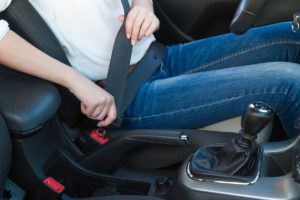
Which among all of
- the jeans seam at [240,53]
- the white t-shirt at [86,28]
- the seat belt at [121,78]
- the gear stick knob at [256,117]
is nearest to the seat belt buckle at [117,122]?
the seat belt at [121,78]

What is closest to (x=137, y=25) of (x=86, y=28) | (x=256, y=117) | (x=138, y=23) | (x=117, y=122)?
(x=138, y=23)

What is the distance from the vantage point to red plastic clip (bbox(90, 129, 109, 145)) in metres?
1.21

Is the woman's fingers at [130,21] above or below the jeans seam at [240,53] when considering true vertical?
above

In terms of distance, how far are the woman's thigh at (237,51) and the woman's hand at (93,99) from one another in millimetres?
249

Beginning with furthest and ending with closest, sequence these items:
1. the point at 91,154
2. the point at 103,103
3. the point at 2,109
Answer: the point at 91,154 < the point at 103,103 < the point at 2,109

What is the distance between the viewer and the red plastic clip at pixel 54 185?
44.6 inches

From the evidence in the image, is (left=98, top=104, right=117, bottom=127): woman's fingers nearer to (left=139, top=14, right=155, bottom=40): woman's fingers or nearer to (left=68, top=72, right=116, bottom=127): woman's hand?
(left=68, top=72, right=116, bottom=127): woman's hand

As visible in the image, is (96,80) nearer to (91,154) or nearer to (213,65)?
(91,154)

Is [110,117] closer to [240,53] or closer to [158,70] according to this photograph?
[158,70]

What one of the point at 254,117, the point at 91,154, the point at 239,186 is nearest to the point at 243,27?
the point at 254,117

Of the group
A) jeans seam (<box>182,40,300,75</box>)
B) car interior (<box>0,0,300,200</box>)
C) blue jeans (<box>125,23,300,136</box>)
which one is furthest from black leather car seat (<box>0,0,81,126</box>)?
jeans seam (<box>182,40,300,75</box>)

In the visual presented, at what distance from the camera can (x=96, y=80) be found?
1.21 m

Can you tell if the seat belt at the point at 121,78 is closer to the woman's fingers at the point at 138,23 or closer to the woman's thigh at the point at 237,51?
the woman's fingers at the point at 138,23

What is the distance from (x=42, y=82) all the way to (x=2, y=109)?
101mm
